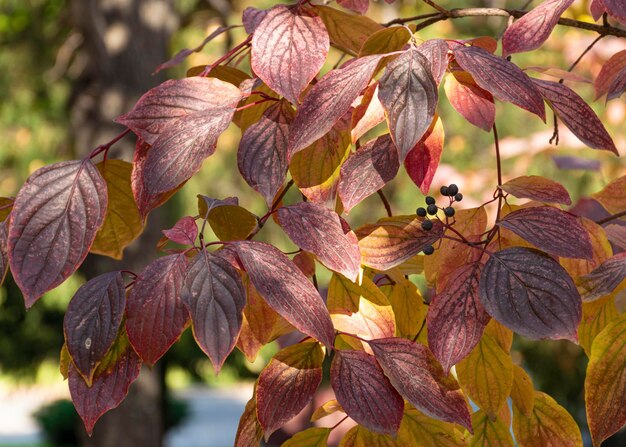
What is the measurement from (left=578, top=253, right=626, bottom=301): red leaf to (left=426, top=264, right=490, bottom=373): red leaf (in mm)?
83

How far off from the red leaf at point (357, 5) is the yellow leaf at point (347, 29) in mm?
14

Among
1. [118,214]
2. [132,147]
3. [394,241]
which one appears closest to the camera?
[394,241]

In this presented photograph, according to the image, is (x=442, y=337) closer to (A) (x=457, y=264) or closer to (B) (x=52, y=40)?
(A) (x=457, y=264)

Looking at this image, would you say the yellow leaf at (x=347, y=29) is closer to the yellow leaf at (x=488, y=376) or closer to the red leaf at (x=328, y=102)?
the red leaf at (x=328, y=102)

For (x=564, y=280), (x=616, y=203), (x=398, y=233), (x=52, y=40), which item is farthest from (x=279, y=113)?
(x=52, y=40)

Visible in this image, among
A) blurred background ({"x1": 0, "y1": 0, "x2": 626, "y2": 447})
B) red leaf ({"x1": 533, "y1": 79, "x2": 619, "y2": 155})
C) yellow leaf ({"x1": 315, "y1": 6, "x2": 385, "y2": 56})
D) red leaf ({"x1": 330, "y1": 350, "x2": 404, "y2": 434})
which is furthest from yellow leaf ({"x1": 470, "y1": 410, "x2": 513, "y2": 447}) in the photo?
blurred background ({"x1": 0, "y1": 0, "x2": 626, "y2": 447})

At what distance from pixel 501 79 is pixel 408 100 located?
7cm

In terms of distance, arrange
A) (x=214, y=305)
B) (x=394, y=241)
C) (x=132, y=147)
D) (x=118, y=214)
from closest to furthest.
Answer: (x=214, y=305) → (x=394, y=241) → (x=118, y=214) → (x=132, y=147)

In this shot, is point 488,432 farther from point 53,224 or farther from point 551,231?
point 53,224

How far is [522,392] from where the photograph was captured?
0.69m

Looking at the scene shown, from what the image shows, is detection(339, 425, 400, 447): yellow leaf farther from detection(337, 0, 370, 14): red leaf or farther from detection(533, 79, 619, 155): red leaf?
detection(337, 0, 370, 14): red leaf

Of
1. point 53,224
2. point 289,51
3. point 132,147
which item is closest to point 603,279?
point 289,51

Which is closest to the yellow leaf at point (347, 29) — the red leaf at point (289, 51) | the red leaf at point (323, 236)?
the red leaf at point (289, 51)

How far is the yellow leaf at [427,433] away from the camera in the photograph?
648 mm
